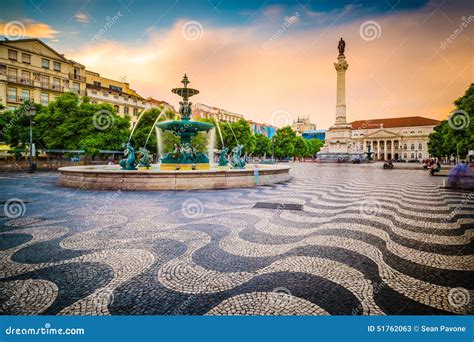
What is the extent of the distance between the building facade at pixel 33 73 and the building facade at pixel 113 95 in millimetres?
2381

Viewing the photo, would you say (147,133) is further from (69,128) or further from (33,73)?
(33,73)

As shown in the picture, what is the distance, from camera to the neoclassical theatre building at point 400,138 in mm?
104125

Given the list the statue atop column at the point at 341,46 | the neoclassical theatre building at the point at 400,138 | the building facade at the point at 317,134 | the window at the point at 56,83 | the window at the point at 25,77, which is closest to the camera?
the window at the point at 25,77

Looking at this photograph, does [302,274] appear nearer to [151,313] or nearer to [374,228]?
[151,313]

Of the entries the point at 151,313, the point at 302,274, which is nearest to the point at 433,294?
the point at 302,274

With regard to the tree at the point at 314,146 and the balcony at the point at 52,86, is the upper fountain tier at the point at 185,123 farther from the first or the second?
the tree at the point at 314,146

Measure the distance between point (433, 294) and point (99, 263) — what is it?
4.39m

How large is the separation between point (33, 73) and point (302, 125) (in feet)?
484

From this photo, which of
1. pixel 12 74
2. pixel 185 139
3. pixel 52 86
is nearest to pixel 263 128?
pixel 52 86

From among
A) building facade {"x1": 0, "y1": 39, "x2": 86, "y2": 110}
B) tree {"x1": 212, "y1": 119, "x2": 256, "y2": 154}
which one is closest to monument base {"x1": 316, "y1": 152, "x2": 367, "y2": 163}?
tree {"x1": 212, "y1": 119, "x2": 256, "y2": 154}

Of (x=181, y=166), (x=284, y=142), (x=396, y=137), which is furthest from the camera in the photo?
(x=396, y=137)

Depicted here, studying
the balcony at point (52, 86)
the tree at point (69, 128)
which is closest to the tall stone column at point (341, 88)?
the tree at point (69, 128)

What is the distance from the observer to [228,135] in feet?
164

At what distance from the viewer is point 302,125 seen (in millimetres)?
163000
